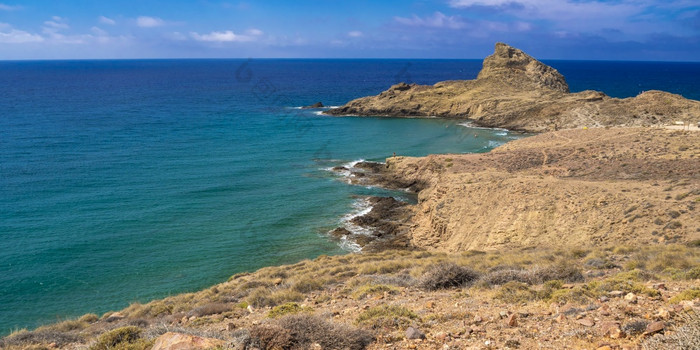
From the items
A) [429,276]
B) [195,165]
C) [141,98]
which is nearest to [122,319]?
[429,276]

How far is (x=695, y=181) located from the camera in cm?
2452

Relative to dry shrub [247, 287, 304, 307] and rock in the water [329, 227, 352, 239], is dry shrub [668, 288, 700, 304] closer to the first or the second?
dry shrub [247, 287, 304, 307]

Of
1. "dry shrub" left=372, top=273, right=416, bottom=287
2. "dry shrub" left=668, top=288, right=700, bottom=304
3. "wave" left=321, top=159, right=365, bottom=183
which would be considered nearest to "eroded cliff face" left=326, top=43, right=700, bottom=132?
"wave" left=321, top=159, right=365, bottom=183

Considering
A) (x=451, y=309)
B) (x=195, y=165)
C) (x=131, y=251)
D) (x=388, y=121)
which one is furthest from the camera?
(x=388, y=121)

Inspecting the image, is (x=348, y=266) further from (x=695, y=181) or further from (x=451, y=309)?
(x=695, y=181)

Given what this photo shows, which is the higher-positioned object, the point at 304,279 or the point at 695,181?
the point at 695,181

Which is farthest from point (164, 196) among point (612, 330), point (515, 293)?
point (612, 330)

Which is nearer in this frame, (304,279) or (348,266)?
(304,279)

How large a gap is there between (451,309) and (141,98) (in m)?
110

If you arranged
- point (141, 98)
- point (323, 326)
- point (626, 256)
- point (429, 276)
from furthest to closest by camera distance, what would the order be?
point (141, 98)
point (626, 256)
point (429, 276)
point (323, 326)

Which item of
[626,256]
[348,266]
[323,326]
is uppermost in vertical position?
[323,326]

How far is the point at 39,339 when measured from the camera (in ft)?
39.4

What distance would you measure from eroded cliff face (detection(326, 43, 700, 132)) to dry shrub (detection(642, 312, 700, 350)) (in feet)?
199

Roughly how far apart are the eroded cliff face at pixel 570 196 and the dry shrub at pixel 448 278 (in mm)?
8892
